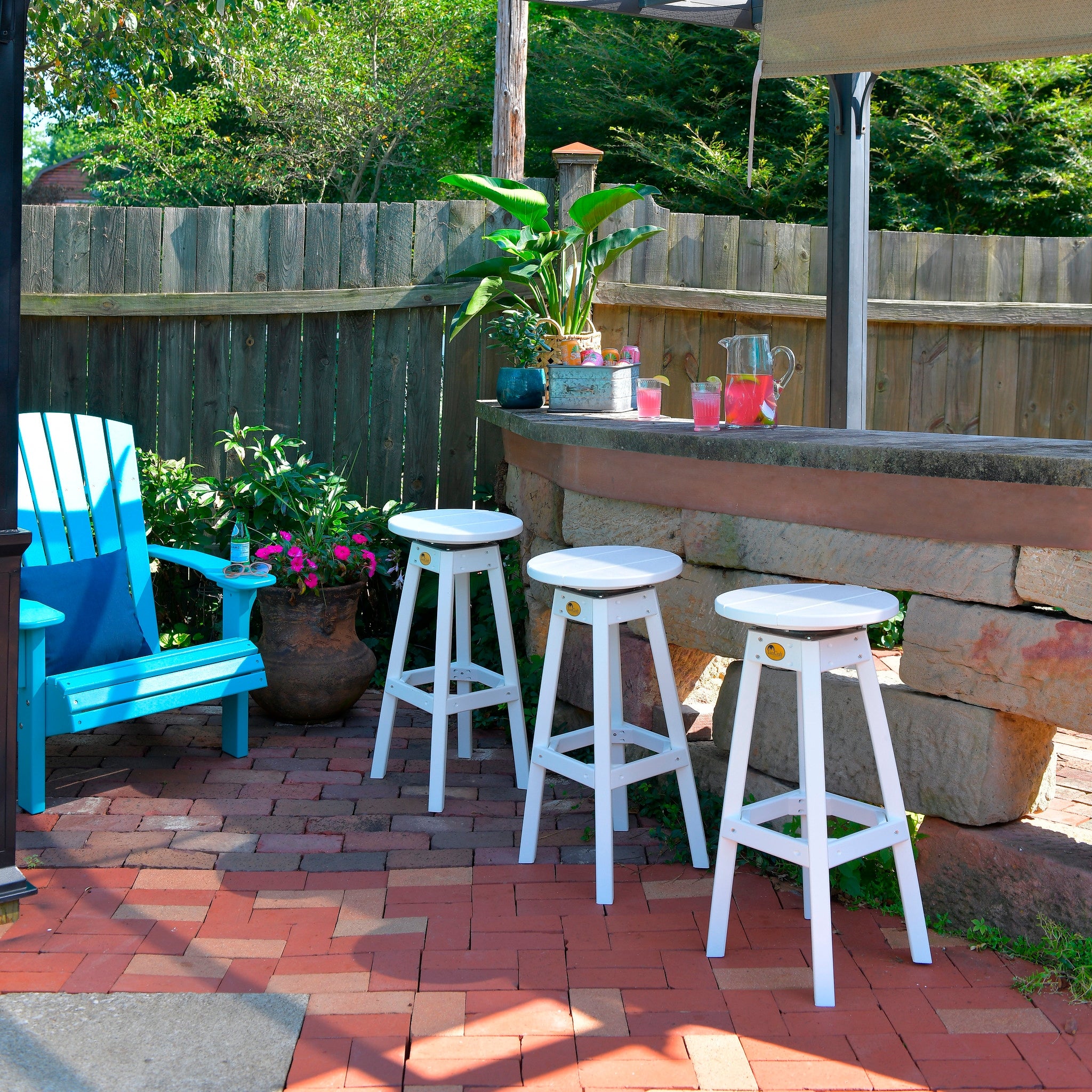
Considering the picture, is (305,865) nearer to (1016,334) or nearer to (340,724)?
(340,724)

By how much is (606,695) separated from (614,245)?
74.3 inches

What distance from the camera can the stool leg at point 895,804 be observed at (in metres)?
2.41

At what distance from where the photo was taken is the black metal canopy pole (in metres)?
2.49

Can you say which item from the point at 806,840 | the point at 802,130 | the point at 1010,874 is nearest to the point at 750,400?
the point at 806,840

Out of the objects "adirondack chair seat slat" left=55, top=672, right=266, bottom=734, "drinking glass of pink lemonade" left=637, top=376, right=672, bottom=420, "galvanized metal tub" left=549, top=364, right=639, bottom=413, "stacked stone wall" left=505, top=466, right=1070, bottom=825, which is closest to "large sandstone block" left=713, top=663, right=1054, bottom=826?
"stacked stone wall" left=505, top=466, right=1070, bottom=825

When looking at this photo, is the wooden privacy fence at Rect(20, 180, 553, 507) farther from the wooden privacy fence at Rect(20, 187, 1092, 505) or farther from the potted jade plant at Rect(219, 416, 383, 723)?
the potted jade plant at Rect(219, 416, 383, 723)

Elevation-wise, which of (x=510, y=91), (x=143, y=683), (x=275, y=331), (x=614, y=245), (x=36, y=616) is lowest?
(x=143, y=683)

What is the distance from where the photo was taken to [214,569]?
371 centimetres

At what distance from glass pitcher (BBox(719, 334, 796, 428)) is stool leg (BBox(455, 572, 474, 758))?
97 centimetres

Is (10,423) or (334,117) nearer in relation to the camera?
(10,423)

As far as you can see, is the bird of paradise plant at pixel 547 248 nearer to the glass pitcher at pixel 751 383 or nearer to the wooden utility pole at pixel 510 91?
the glass pitcher at pixel 751 383

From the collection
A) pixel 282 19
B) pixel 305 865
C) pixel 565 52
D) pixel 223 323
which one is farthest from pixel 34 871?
pixel 282 19

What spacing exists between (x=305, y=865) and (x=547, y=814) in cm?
71

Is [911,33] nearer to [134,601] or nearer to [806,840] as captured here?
[806,840]
